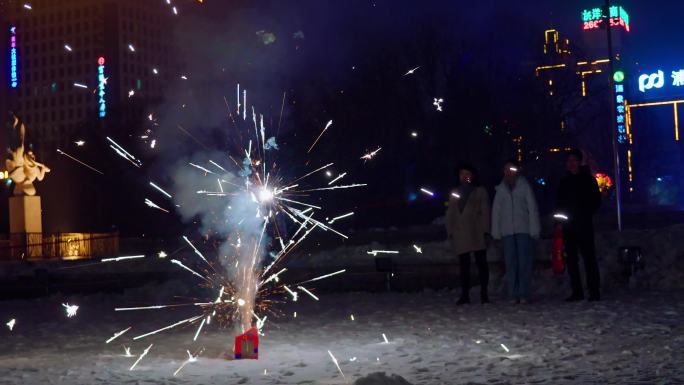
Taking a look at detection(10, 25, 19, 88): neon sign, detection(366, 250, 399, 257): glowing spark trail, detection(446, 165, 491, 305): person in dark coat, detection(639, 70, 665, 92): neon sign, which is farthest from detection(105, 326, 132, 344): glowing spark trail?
detection(639, 70, 665, 92): neon sign

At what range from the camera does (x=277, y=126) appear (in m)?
36.8

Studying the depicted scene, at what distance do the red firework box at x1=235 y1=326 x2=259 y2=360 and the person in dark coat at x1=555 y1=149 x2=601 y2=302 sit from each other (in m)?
5.25

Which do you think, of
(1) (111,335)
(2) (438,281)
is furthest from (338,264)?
(1) (111,335)

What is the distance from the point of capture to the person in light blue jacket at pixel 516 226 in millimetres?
12156

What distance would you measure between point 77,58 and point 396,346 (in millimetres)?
145484

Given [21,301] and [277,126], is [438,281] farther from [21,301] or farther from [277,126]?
[277,126]

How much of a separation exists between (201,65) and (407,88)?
22.0 m

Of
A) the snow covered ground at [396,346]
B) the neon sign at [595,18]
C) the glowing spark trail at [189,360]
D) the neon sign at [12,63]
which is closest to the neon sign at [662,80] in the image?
the neon sign at [595,18]

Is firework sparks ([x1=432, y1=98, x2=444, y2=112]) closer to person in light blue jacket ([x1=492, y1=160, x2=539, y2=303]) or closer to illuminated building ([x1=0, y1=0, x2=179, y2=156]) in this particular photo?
person in light blue jacket ([x1=492, y1=160, x2=539, y2=303])

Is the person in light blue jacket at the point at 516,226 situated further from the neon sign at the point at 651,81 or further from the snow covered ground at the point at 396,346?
the neon sign at the point at 651,81

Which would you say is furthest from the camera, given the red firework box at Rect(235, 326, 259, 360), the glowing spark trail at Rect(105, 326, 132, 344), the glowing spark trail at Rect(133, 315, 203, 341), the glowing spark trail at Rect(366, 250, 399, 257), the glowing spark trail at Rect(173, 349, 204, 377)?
the glowing spark trail at Rect(366, 250, 399, 257)

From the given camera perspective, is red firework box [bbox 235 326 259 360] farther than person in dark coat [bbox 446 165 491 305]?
No

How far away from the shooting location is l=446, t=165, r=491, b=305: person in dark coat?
12.5 metres

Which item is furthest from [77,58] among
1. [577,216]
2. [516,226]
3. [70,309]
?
[577,216]
